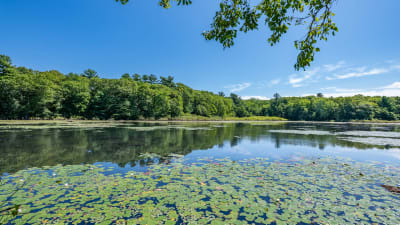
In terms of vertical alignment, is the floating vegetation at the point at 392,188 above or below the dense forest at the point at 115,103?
below

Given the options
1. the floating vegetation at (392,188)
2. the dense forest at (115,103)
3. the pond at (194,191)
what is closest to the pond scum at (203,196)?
the pond at (194,191)

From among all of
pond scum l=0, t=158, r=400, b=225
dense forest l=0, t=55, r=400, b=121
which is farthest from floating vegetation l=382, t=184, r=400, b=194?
dense forest l=0, t=55, r=400, b=121

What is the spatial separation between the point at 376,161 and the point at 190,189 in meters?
10.8

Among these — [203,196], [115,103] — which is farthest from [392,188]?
[115,103]

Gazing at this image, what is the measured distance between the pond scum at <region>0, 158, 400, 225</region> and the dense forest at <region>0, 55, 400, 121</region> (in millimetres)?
55190

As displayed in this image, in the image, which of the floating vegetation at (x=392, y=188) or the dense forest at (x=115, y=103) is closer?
the floating vegetation at (x=392, y=188)

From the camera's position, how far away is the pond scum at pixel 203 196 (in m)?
4.21

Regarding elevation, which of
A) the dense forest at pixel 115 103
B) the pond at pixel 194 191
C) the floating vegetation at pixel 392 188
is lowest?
the floating vegetation at pixel 392 188

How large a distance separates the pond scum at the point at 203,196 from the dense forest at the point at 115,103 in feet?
181

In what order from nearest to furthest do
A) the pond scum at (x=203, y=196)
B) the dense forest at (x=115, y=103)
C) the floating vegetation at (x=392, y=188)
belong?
the pond scum at (x=203, y=196), the floating vegetation at (x=392, y=188), the dense forest at (x=115, y=103)

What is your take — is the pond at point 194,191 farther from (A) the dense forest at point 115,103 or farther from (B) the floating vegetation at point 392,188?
(A) the dense forest at point 115,103

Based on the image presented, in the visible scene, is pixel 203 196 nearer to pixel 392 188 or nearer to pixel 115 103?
pixel 392 188

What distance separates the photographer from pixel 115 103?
65750 mm

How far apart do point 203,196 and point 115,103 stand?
67835 mm
